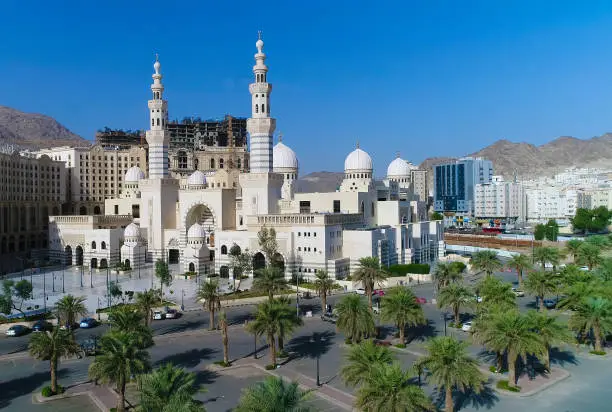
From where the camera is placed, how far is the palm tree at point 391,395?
2053cm

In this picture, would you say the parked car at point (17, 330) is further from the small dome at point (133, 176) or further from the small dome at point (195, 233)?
the small dome at point (133, 176)

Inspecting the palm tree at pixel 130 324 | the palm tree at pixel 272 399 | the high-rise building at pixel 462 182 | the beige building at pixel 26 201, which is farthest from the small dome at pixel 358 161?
the high-rise building at pixel 462 182

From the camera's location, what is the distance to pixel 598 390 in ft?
91.5

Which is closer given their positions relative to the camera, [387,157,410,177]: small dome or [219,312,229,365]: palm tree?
[219,312,229,365]: palm tree

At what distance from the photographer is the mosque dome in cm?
7700

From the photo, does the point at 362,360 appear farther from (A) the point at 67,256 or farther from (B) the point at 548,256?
(A) the point at 67,256

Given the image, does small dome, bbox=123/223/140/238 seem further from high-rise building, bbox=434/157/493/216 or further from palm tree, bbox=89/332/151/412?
high-rise building, bbox=434/157/493/216

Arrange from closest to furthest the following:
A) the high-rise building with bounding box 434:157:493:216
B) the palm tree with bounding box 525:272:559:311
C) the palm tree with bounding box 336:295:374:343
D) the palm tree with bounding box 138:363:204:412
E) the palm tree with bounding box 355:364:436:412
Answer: the palm tree with bounding box 138:363:204:412 < the palm tree with bounding box 355:364:436:412 < the palm tree with bounding box 336:295:374:343 < the palm tree with bounding box 525:272:559:311 < the high-rise building with bounding box 434:157:493:216

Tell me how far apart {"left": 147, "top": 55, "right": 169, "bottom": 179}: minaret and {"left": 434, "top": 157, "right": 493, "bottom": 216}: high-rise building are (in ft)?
428

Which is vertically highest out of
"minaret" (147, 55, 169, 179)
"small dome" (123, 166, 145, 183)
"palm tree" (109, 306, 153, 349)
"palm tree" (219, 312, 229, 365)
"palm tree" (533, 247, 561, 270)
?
"minaret" (147, 55, 169, 179)

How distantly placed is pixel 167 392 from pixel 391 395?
8145 mm

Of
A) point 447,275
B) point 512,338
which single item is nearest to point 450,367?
point 512,338

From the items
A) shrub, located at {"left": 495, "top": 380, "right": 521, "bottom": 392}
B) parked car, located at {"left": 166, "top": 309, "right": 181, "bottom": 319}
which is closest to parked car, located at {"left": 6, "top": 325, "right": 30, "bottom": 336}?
parked car, located at {"left": 166, "top": 309, "right": 181, "bottom": 319}

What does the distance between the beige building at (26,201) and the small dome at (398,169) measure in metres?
54.7
